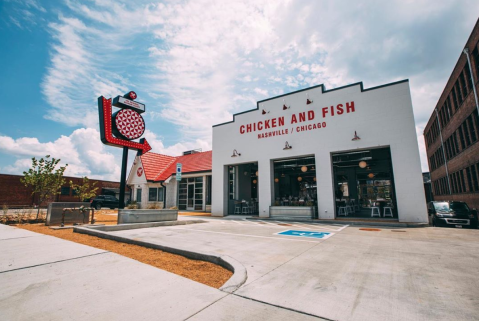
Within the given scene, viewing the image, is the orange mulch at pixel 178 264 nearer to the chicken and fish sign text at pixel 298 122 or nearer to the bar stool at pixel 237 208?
the chicken and fish sign text at pixel 298 122

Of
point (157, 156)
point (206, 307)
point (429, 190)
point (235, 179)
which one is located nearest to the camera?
point (206, 307)

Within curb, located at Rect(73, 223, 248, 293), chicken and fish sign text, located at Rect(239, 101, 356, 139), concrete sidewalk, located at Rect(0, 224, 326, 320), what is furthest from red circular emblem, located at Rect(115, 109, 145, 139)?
concrete sidewalk, located at Rect(0, 224, 326, 320)

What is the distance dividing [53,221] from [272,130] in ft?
41.9

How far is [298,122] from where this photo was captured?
577 inches

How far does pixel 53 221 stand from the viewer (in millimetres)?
10266

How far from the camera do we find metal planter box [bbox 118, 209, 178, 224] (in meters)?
10.2

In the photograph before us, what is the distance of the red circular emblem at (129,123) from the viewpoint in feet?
44.1

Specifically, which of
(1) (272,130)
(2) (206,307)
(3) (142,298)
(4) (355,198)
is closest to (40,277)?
(3) (142,298)

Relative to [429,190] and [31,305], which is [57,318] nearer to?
[31,305]

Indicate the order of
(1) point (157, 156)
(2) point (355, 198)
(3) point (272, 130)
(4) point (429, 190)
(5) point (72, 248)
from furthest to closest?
1. (4) point (429, 190)
2. (1) point (157, 156)
3. (2) point (355, 198)
4. (3) point (272, 130)
5. (5) point (72, 248)

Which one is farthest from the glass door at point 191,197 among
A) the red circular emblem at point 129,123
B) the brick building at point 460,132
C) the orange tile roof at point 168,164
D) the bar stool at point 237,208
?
the brick building at point 460,132

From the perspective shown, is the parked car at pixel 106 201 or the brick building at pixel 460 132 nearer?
the brick building at pixel 460 132

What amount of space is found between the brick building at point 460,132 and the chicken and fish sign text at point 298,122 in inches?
485

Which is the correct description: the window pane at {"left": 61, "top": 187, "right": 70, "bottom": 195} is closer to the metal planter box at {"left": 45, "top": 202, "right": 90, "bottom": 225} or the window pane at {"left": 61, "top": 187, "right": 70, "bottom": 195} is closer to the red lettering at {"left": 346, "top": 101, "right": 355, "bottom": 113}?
the metal planter box at {"left": 45, "top": 202, "right": 90, "bottom": 225}
